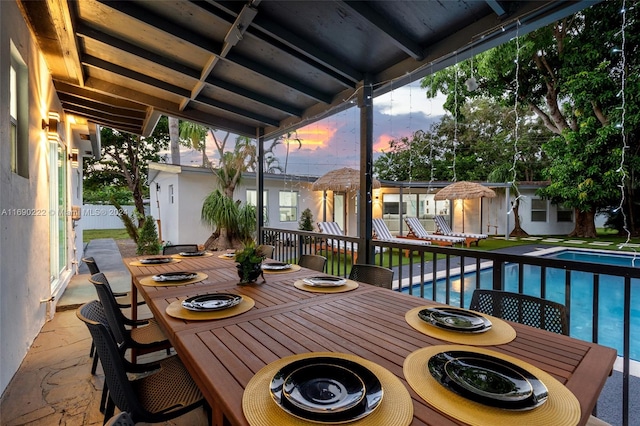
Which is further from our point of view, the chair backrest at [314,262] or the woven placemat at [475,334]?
the chair backrest at [314,262]

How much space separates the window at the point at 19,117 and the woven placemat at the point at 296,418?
10.6 feet

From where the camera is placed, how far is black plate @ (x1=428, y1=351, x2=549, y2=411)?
89 cm

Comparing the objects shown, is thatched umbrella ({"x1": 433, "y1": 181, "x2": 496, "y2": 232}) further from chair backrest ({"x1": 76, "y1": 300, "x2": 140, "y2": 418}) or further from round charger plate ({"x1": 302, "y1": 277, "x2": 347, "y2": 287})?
chair backrest ({"x1": 76, "y1": 300, "x2": 140, "y2": 418})

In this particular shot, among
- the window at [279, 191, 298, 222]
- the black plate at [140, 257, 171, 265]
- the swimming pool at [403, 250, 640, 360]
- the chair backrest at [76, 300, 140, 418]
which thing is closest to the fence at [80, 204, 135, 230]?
Result: the window at [279, 191, 298, 222]

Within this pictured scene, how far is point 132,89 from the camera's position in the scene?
4613mm

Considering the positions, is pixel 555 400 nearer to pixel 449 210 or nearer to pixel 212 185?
pixel 212 185

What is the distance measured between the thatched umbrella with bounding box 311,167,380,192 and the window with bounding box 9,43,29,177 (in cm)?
661

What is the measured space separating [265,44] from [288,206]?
8683mm

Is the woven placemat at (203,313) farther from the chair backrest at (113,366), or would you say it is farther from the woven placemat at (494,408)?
the woven placemat at (494,408)

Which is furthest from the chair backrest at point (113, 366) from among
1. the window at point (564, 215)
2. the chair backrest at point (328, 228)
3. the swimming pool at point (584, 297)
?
the window at point (564, 215)

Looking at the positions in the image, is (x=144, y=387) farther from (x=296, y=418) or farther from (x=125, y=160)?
(x=125, y=160)

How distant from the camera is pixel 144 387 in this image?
1.67 meters

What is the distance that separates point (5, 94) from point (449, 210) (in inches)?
611

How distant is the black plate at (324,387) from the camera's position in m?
0.85
